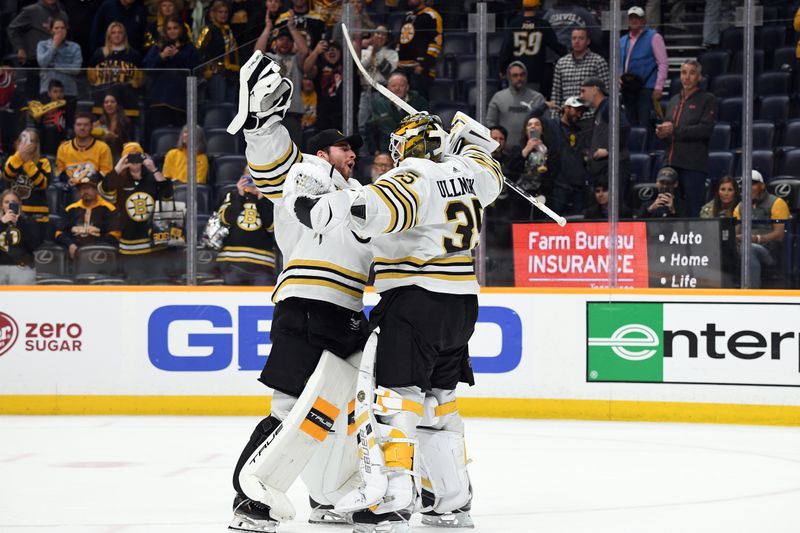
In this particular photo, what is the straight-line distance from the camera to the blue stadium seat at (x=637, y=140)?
7.12 metres

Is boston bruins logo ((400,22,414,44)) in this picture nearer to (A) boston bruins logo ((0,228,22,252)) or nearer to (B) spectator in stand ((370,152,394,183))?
(B) spectator in stand ((370,152,394,183))

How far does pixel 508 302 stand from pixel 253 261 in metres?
1.56

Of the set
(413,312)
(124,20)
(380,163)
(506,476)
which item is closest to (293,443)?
(413,312)

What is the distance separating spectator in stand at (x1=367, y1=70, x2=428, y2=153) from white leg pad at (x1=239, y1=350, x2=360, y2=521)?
128 inches

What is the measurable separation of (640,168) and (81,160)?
3325 millimetres

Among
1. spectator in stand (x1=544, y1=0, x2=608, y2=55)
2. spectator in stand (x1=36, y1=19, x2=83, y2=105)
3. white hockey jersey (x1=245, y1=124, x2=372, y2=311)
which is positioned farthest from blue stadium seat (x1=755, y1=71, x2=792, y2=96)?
spectator in stand (x1=36, y1=19, x2=83, y2=105)

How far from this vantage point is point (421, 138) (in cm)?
408

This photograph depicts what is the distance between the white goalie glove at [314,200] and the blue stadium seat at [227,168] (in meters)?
3.66

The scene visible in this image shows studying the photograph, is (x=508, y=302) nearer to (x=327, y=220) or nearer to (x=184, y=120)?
(x=184, y=120)

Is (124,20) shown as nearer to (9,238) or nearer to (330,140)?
(9,238)

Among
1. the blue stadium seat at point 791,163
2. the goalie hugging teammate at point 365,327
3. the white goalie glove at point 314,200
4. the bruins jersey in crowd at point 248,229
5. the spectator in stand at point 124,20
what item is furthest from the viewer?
the spectator in stand at point 124,20

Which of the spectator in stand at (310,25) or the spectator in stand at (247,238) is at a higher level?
the spectator in stand at (310,25)

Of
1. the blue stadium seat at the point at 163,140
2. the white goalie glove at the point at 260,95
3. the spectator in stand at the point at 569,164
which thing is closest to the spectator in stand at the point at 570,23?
the spectator in stand at the point at 569,164

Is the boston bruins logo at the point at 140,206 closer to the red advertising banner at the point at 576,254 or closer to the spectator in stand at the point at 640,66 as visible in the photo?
the red advertising banner at the point at 576,254
